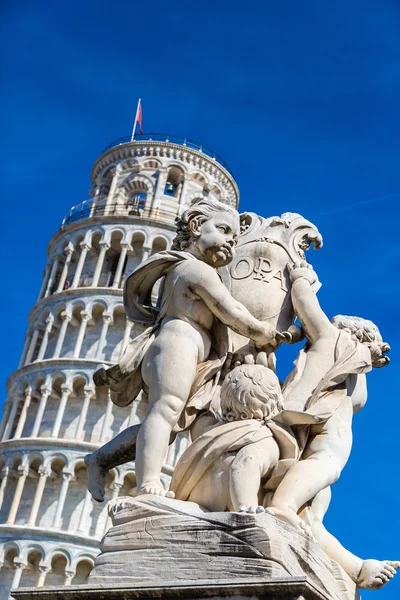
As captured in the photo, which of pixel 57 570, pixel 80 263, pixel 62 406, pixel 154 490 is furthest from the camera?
pixel 80 263

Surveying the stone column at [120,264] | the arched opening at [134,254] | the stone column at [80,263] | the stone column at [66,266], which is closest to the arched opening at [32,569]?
the stone column at [120,264]

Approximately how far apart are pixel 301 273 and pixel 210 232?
1.93 feet

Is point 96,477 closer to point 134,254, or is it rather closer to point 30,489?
point 30,489

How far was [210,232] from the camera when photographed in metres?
4.65

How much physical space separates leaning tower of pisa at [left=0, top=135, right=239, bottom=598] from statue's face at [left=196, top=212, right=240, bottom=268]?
30596mm

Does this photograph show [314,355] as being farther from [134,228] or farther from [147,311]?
[134,228]

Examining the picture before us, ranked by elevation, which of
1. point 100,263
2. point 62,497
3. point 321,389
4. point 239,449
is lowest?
point 239,449

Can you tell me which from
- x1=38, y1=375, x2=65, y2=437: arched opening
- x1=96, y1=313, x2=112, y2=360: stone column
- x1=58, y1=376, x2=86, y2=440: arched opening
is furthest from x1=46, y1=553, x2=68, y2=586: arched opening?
x1=96, y1=313, x2=112, y2=360: stone column

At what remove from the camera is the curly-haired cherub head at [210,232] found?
4617 mm

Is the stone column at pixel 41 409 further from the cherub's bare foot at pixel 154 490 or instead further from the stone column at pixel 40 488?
the cherub's bare foot at pixel 154 490

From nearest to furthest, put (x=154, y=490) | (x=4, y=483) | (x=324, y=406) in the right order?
1. (x=154, y=490)
2. (x=324, y=406)
3. (x=4, y=483)

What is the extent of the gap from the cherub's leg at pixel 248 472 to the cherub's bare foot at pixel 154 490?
1.08 ft

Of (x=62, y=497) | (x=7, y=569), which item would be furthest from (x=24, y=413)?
(x=7, y=569)

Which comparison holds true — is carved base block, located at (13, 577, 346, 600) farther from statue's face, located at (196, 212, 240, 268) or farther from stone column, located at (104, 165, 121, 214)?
stone column, located at (104, 165, 121, 214)
